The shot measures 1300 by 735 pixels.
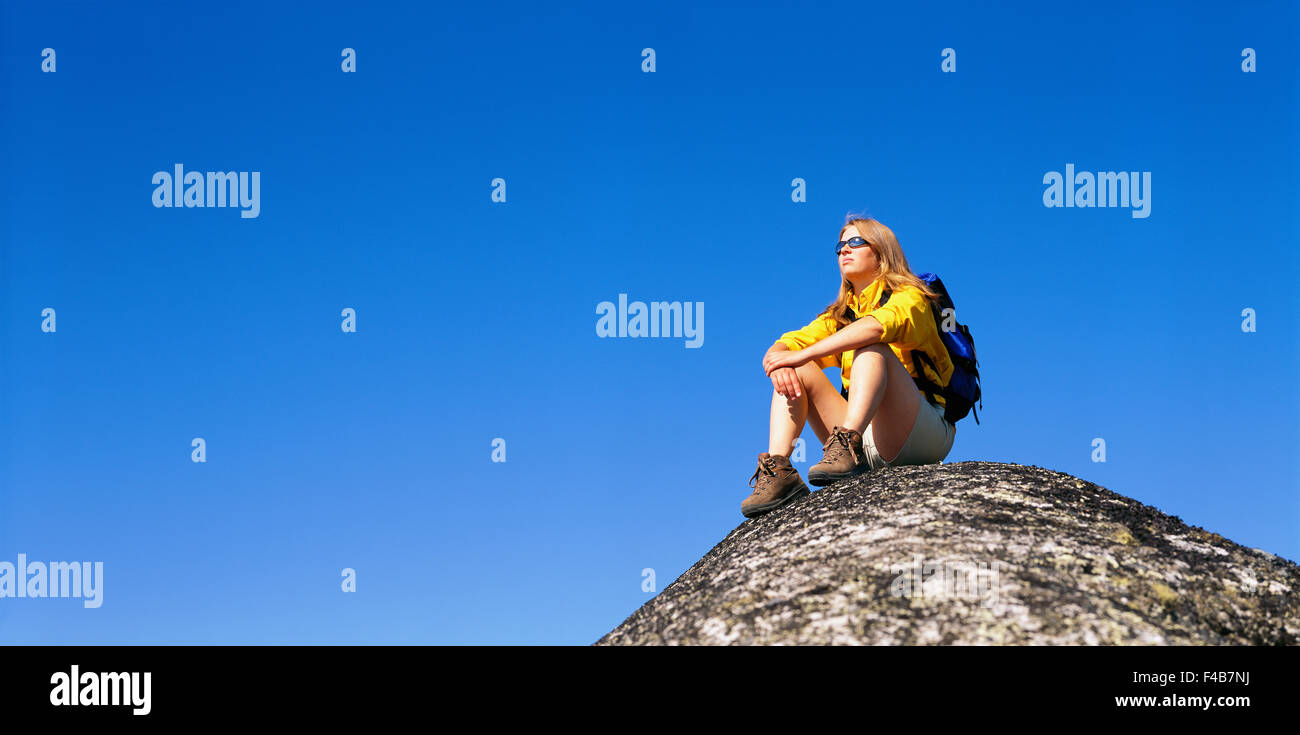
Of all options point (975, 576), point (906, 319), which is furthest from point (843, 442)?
point (975, 576)

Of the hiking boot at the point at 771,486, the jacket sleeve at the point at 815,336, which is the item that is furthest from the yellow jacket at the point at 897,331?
the hiking boot at the point at 771,486

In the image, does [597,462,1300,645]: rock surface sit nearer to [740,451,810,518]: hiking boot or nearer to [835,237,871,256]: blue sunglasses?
[740,451,810,518]: hiking boot

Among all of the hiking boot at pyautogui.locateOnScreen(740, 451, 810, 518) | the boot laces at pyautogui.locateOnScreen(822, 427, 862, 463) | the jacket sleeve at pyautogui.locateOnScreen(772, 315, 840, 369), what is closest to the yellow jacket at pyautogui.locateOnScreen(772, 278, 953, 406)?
the jacket sleeve at pyautogui.locateOnScreen(772, 315, 840, 369)

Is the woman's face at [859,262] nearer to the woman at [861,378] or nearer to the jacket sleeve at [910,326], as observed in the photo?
the woman at [861,378]

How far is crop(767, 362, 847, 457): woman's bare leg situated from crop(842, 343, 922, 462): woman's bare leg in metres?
0.14

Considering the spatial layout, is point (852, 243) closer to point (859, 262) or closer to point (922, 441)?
point (859, 262)

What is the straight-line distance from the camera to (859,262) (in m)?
7.92

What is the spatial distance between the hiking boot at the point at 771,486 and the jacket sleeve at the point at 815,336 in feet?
2.79

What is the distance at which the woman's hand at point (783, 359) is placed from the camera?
7.33 m
